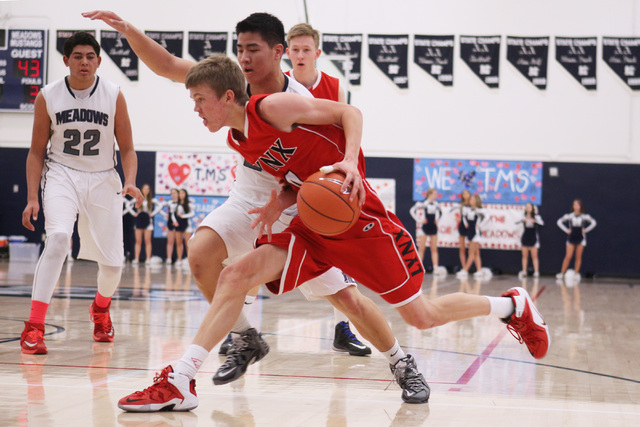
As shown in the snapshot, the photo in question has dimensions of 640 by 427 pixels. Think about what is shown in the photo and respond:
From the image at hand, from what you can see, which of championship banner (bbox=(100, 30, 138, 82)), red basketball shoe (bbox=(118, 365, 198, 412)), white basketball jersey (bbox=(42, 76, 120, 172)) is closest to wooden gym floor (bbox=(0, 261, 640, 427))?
red basketball shoe (bbox=(118, 365, 198, 412))

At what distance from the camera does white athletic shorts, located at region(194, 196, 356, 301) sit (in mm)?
3725

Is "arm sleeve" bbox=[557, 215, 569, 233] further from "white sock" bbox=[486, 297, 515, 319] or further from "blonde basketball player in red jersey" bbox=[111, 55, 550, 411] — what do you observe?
"blonde basketball player in red jersey" bbox=[111, 55, 550, 411]

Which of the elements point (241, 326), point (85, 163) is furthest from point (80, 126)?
point (241, 326)

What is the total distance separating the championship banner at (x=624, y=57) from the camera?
54.5ft

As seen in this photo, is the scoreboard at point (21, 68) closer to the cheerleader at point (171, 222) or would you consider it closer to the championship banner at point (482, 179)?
the cheerleader at point (171, 222)

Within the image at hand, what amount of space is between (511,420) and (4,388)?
2.15m

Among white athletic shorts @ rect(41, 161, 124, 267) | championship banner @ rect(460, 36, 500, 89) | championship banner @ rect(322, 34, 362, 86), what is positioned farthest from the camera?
championship banner @ rect(322, 34, 362, 86)

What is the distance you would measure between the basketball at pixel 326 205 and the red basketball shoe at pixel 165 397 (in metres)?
0.81

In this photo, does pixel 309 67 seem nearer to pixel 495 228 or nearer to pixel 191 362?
pixel 191 362

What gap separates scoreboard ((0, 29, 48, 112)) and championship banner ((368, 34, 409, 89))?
758cm

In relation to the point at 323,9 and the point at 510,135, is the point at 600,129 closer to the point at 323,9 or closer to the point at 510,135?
the point at 510,135

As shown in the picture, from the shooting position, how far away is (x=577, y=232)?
53.1ft

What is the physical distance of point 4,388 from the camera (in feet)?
11.0

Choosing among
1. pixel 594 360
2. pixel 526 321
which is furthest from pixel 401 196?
pixel 526 321
